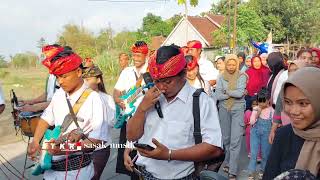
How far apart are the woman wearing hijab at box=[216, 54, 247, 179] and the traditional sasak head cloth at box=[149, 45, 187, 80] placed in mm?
3845

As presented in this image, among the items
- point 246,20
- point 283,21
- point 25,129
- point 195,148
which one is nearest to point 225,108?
point 25,129

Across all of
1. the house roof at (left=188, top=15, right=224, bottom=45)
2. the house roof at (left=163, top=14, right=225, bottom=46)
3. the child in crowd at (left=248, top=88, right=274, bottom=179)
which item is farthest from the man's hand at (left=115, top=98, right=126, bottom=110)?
the house roof at (left=188, top=15, right=224, bottom=45)

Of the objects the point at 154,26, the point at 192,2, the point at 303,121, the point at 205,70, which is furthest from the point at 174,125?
the point at 154,26

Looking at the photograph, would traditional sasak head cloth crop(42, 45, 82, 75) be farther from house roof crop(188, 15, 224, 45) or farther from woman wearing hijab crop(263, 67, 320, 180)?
house roof crop(188, 15, 224, 45)

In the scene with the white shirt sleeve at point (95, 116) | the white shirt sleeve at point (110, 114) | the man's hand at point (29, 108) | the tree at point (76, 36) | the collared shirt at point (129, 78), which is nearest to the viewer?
the white shirt sleeve at point (95, 116)

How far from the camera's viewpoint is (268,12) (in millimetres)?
43656

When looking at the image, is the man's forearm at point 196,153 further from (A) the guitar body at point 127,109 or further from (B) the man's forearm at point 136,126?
(A) the guitar body at point 127,109

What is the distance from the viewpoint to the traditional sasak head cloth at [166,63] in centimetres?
292

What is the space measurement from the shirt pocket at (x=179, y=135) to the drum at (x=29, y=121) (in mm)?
2342

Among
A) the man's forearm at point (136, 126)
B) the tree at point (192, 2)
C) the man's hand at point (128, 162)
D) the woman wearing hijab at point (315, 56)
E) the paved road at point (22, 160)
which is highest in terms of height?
the tree at point (192, 2)

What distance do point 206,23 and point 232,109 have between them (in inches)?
1871

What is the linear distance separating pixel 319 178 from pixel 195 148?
836 millimetres

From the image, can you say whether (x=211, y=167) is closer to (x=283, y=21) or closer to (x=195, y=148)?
(x=195, y=148)

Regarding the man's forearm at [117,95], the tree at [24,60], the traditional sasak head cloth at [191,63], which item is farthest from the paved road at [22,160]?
the tree at [24,60]
